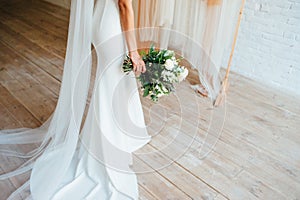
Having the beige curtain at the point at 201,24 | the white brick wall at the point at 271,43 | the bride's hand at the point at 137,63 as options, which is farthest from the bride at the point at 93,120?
the white brick wall at the point at 271,43

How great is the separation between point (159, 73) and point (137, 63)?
0.13 metres

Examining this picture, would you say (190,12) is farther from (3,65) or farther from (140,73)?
(3,65)

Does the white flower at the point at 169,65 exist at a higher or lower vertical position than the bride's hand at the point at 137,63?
higher

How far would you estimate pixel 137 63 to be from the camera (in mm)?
1248

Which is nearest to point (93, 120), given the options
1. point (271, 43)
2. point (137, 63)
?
point (137, 63)

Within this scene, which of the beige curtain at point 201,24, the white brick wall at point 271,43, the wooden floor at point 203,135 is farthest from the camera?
the white brick wall at point 271,43

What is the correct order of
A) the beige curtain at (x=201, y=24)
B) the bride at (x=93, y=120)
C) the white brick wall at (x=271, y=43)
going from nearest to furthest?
the bride at (x=93, y=120) → the beige curtain at (x=201, y=24) → the white brick wall at (x=271, y=43)

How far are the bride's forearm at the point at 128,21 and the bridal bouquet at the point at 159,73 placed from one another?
0.24 ft

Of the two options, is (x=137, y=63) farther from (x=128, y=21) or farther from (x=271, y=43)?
(x=271, y=43)

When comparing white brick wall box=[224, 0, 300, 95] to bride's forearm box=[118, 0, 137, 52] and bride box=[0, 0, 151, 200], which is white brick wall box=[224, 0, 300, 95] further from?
bride's forearm box=[118, 0, 137, 52]

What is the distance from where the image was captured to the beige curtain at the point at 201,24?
7.17 feet

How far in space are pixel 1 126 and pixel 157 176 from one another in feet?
3.80

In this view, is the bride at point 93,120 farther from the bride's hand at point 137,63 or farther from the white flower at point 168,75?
the white flower at point 168,75

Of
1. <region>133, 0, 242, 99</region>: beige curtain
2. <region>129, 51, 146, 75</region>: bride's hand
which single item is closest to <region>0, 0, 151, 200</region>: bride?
<region>129, 51, 146, 75</region>: bride's hand
